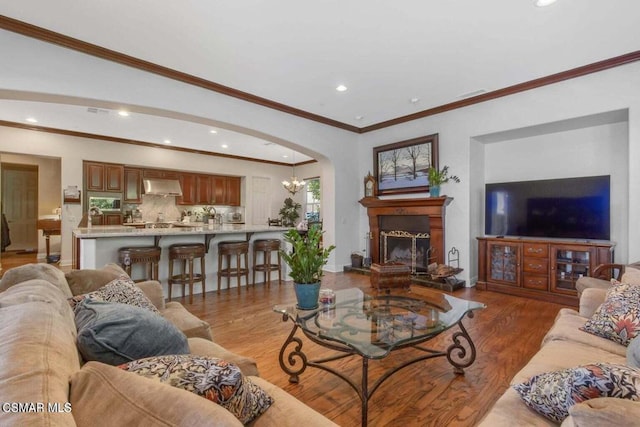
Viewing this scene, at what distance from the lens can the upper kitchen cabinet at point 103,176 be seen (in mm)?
6664

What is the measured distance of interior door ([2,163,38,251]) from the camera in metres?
7.99

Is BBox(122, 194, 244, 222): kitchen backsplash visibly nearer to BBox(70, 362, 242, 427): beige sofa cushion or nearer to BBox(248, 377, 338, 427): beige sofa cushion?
BBox(248, 377, 338, 427): beige sofa cushion

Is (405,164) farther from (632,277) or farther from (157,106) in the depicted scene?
(157,106)

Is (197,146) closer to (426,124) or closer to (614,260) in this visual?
(426,124)

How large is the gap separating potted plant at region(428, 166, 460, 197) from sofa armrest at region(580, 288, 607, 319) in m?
2.93

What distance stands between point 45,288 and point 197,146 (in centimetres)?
689

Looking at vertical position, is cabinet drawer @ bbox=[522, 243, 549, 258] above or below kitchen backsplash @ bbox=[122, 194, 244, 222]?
below

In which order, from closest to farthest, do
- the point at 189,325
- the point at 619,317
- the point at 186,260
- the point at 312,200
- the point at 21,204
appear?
the point at 619,317
the point at 189,325
the point at 186,260
the point at 21,204
the point at 312,200

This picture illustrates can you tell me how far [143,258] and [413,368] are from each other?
3.30 metres

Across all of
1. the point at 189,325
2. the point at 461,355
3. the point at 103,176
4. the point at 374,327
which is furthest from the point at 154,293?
the point at 103,176

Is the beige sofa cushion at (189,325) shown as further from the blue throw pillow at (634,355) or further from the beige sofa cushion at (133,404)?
the blue throw pillow at (634,355)

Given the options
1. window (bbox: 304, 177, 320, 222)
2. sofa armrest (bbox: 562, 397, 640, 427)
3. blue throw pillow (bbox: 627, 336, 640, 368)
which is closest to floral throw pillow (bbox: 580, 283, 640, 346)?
blue throw pillow (bbox: 627, 336, 640, 368)

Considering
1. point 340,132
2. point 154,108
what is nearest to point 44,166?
point 154,108

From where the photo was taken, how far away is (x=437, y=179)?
4973mm
